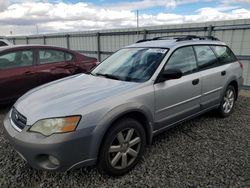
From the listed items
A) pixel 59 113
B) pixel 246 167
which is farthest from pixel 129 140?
pixel 246 167

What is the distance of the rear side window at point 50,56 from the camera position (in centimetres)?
557

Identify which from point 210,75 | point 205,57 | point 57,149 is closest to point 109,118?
point 57,149

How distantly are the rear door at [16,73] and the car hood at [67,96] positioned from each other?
83.9 inches

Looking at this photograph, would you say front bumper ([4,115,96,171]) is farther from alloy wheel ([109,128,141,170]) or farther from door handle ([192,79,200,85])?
door handle ([192,79,200,85])

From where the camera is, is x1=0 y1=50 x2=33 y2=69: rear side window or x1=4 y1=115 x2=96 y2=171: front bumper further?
x1=0 y1=50 x2=33 y2=69: rear side window

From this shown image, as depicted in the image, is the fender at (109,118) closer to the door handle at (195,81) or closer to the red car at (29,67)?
the door handle at (195,81)

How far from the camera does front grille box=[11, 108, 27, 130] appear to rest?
101 inches

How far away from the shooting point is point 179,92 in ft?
11.1

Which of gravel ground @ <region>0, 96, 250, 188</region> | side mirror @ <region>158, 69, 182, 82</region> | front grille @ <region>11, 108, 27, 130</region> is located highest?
side mirror @ <region>158, 69, 182, 82</region>

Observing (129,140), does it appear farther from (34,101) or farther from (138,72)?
(34,101)

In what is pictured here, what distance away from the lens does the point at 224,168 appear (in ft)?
9.54

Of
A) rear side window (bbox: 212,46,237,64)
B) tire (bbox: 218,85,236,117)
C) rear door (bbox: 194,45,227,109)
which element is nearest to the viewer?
rear door (bbox: 194,45,227,109)

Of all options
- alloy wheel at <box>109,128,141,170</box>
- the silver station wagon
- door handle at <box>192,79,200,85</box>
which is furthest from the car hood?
door handle at <box>192,79,200,85</box>

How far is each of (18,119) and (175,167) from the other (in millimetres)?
2013
